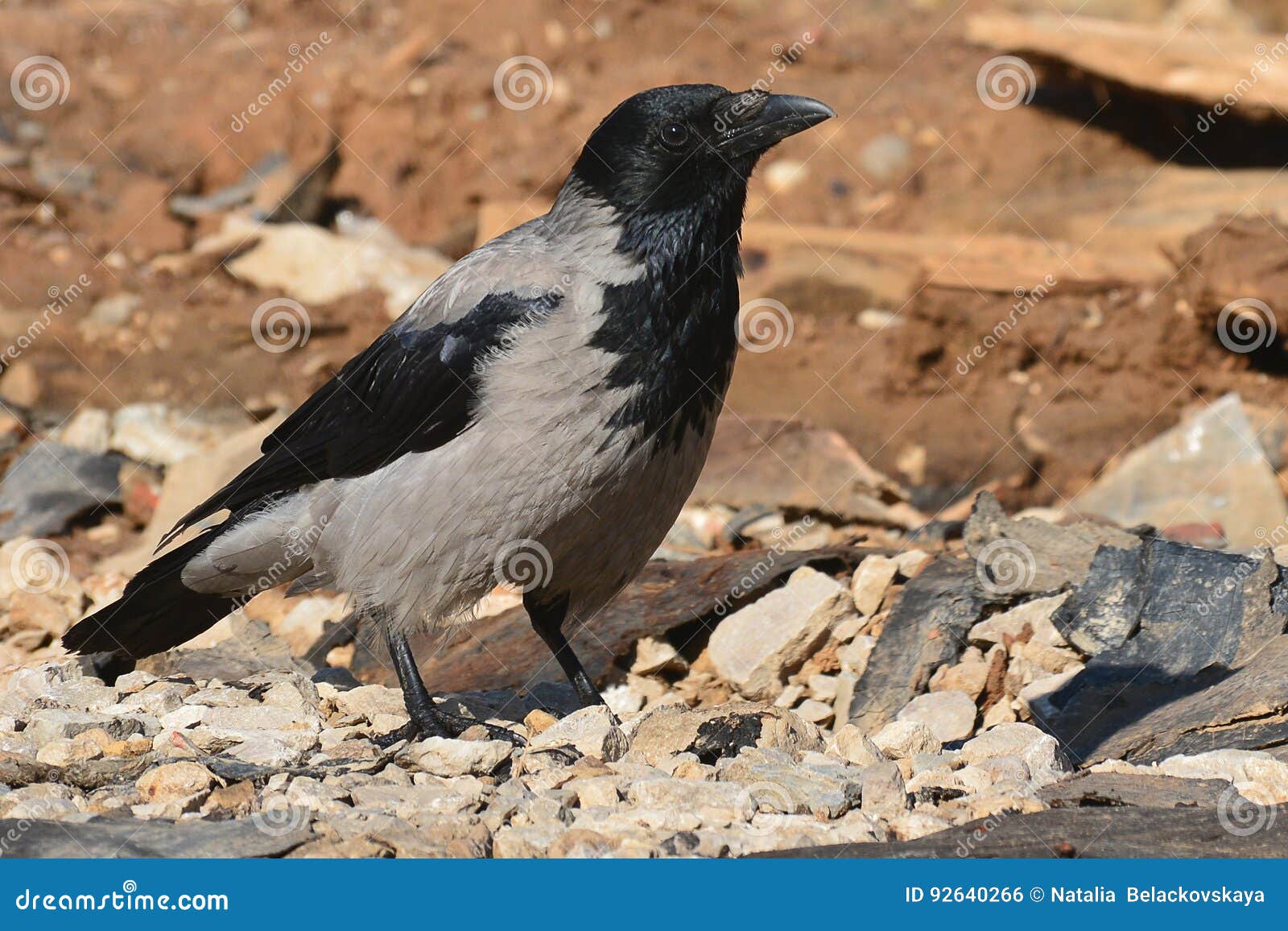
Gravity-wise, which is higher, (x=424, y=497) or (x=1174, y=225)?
(x=1174, y=225)

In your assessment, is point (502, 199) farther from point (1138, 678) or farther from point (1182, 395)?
point (1138, 678)

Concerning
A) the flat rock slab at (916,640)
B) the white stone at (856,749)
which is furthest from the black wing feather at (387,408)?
the flat rock slab at (916,640)

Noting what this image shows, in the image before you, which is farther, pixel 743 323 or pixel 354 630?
pixel 743 323

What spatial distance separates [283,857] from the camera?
12.6 ft

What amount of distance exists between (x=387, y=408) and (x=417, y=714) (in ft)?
3.55

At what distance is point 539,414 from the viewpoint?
16.0 ft

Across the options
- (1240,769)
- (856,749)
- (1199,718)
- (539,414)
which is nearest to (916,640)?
(1199,718)

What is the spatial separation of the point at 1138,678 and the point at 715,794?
6.72ft

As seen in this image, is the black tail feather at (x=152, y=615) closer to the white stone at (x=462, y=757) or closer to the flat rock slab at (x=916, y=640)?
the white stone at (x=462, y=757)

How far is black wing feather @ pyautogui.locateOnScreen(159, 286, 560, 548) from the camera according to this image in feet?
16.8

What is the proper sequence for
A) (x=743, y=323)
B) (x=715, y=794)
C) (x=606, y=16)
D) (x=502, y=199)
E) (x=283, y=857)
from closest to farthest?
(x=283, y=857) < (x=715, y=794) < (x=743, y=323) < (x=502, y=199) < (x=606, y=16)

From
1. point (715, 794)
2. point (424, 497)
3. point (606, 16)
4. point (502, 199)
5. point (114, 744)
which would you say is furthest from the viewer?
point (606, 16)

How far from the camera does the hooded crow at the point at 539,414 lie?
493 cm

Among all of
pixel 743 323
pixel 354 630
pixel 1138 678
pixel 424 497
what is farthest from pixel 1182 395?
pixel 424 497
